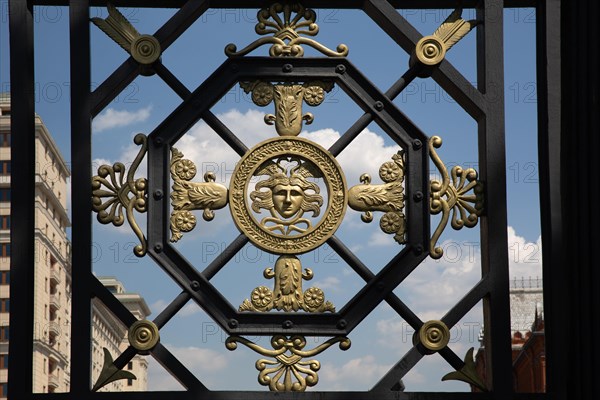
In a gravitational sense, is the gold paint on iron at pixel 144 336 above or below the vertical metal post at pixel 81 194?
below

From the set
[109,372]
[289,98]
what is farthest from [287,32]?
[109,372]

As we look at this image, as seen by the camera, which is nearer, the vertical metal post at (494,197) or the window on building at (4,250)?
the vertical metal post at (494,197)

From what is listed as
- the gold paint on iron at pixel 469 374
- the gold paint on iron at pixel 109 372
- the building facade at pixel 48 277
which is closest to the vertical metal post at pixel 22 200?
the gold paint on iron at pixel 109 372

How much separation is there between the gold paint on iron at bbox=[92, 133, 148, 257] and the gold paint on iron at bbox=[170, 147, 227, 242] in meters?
0.14

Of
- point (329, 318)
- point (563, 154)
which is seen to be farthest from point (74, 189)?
point (563, 154)

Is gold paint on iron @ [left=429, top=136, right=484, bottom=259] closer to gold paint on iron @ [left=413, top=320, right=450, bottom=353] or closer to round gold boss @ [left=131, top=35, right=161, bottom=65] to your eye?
gold paint on iron @ [left=413, top=320, right=450, bottom=353]

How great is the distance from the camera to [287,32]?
622 cm

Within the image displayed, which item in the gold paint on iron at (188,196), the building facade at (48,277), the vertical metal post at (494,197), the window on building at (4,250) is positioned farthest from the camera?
the window on building at (4,250)

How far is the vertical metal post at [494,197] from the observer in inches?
234

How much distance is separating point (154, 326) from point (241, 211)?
68 centimetres

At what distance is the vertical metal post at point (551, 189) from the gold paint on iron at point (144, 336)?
1.80 meters

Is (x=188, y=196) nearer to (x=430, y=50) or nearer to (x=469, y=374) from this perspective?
(x=430, y=50)

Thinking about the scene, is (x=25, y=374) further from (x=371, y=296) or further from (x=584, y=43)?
(x=584, y=43)

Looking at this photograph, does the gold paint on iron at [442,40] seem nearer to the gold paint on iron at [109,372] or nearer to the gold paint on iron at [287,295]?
the gold paint on iron at [287,295]
